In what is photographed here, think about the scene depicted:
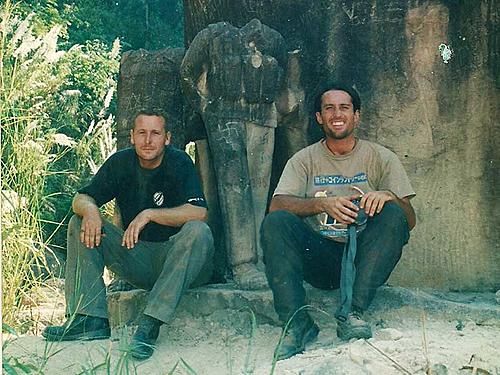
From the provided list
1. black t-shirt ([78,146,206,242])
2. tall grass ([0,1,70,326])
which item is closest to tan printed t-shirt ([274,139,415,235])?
black t-shirt ([78,146,206,242])

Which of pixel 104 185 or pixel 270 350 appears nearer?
pixel 270 350

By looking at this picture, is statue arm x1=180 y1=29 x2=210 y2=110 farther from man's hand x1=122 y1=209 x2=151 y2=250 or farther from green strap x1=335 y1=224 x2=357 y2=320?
green strap x1=335 y1=224 x2=357 y2=320

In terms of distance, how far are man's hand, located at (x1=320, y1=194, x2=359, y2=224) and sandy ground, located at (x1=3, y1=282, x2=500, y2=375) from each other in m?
0.45

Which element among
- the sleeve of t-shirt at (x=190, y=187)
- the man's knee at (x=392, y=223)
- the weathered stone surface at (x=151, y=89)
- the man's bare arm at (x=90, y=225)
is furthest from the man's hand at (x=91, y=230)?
the man's knee at (x=392, y=223)

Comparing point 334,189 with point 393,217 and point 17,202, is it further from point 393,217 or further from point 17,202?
point 17,202

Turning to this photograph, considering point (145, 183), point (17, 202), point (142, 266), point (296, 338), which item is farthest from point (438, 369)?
point (17, 202)

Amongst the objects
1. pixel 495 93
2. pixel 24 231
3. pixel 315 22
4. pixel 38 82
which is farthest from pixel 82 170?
pixel 495 93

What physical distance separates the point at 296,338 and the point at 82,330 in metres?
0.96

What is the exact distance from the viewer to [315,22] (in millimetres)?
4438

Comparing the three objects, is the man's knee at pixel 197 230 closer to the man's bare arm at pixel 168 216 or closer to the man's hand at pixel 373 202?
the man's bare arm at pixel 168 216

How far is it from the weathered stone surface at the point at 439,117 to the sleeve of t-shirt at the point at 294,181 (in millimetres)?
623

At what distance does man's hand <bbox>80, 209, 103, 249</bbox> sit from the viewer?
3.74m

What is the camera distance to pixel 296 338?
131 inches

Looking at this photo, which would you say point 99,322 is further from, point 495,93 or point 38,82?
point 38,82
